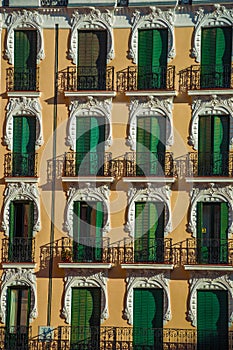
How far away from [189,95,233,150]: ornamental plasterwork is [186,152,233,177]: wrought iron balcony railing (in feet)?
1.73

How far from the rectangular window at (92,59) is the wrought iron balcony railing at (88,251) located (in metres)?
5.60

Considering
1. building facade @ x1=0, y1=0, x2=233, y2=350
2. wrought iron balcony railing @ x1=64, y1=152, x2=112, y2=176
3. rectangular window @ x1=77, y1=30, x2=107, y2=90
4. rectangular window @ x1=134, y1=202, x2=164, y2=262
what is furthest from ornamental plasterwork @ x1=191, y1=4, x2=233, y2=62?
rectangular window @ x1=134, y1=202, x2=164, y2=262

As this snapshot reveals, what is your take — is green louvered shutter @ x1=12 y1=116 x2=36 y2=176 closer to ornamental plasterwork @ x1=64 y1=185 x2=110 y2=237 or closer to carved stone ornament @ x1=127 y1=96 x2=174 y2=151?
ornamental plasterwork @ x1=64 y1=185 x2=110 y2=237

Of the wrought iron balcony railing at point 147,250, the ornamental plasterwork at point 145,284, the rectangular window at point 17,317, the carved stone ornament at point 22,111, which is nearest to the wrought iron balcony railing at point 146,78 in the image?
the carved stone ornament at point 22,111

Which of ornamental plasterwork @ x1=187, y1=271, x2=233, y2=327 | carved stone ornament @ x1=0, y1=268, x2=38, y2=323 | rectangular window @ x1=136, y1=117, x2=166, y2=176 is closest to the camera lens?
ornamental plasterwork @ x1=187, y1=271, x2=233, y2=327

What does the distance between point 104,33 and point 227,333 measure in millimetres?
11805

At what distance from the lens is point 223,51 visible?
37.7 m

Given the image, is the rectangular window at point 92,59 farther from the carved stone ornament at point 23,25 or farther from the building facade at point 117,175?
the carved stone ornament at point 23,25

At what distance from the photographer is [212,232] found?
122 ft

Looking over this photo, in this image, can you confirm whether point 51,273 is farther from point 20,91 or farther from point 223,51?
point 223,51

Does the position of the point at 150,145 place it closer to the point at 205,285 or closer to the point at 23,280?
the point at 205,285

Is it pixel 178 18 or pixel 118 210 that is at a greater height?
pixel 178 18

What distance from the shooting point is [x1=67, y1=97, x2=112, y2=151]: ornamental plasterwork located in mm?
38094

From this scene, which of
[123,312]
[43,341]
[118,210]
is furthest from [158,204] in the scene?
[43,341]
